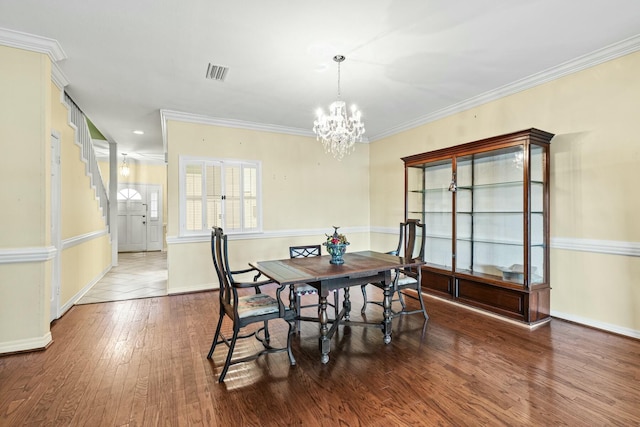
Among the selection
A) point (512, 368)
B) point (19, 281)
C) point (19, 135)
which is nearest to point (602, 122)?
point (512, 368)

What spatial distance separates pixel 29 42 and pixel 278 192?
3.55m

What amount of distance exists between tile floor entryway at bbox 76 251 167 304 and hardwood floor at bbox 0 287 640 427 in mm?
1299

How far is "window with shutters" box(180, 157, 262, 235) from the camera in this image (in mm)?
4879

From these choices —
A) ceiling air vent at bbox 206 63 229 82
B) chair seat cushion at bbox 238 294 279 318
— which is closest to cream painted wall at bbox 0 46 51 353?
ceiling air vent at bbox 206 63 229 82

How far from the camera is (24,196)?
9.25 ft

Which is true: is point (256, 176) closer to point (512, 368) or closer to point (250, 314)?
point (250, 314)

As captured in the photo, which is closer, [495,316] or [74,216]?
[495,316]

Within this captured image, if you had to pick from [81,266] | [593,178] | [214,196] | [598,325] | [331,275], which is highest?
[593,178]

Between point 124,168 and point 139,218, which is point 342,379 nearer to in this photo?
point 124,168

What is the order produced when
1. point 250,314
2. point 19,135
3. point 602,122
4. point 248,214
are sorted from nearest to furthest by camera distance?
point 250,314, point 19,135, point 602,122, point 248,214

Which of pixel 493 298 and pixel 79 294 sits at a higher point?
pixel 493 298

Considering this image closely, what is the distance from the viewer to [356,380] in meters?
2.32

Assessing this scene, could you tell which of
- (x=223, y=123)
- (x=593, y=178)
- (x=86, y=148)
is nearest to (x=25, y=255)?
(x=86, y=148)

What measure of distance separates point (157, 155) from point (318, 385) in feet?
26.5
